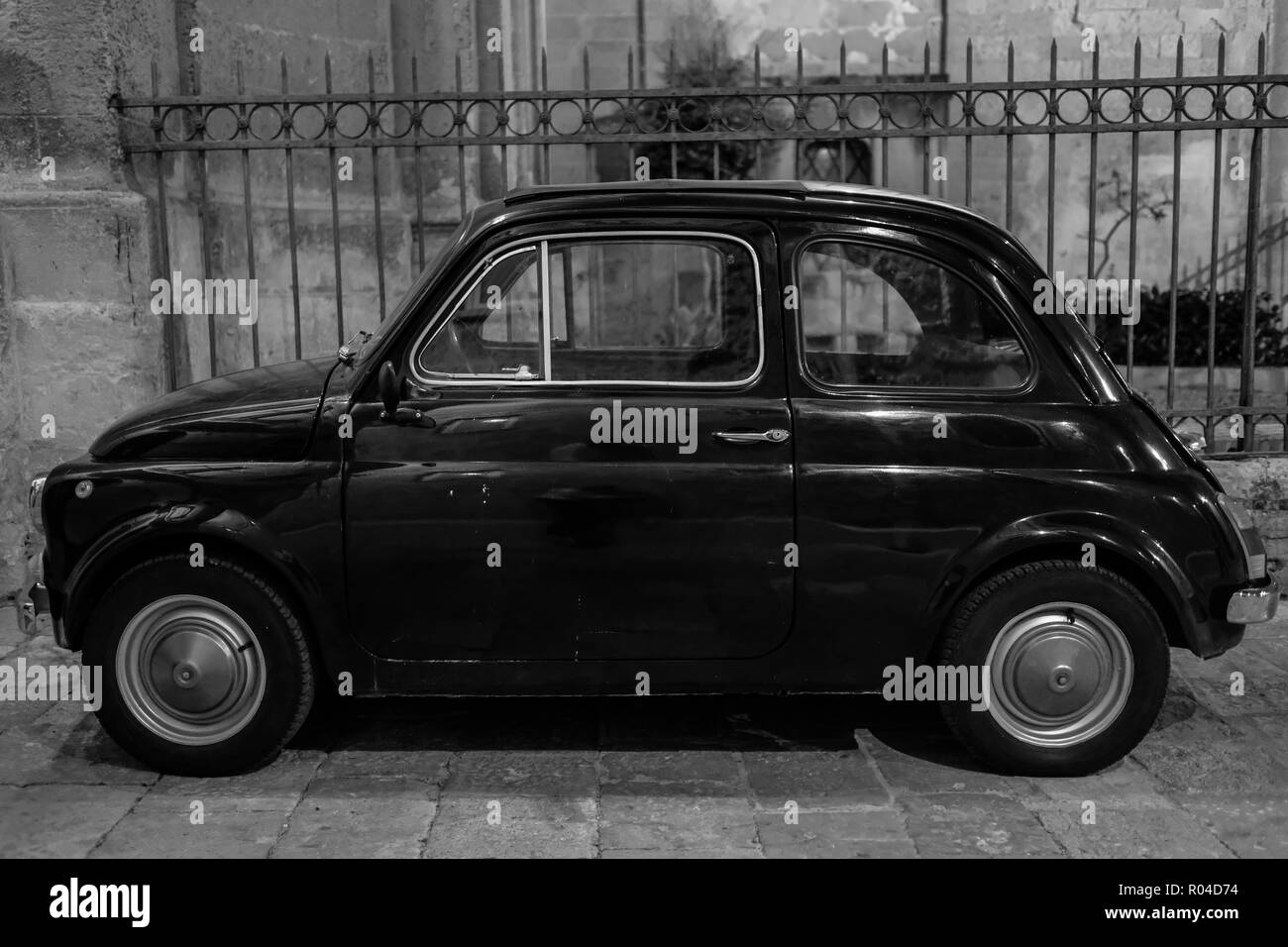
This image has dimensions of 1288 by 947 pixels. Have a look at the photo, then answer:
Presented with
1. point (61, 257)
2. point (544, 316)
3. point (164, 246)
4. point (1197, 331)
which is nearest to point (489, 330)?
point (544, 316)

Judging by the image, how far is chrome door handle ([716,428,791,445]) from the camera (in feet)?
14.3

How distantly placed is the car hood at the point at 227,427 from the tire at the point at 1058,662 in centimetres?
216

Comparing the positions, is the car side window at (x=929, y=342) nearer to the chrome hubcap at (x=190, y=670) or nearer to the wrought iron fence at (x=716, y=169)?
the wrought iron fence at (x=716, y=169)

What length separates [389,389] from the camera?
4.32m

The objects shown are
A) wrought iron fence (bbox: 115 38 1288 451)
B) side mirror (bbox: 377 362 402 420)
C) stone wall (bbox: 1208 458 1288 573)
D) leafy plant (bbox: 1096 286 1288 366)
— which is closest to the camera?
side mirror (bbox: 377 362 402 420)

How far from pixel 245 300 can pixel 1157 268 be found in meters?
11.6

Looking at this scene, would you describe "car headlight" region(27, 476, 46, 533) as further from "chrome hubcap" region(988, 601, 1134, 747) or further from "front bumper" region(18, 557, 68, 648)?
"chrome hubcap" region(988, 601, 1134, 747)

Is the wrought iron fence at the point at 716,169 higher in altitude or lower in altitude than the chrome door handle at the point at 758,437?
higher

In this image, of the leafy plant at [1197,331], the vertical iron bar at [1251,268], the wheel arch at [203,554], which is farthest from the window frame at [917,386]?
the leafy plant at [1197,331]

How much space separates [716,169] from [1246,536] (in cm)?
267

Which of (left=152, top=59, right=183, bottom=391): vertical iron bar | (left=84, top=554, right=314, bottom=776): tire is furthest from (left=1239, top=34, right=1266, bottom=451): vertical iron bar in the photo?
(left=152, top=59, right=183, bottom=391): vertical iron bar

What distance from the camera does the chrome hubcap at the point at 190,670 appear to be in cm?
442

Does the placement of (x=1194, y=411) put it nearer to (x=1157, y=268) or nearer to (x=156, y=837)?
(x=156, y=837)

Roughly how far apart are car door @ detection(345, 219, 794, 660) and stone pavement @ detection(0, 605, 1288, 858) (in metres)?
0.45
